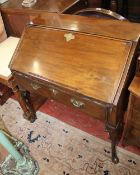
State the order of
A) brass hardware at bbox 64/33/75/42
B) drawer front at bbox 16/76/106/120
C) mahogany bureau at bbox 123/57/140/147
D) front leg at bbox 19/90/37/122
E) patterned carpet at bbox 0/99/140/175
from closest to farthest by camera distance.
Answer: mahogany bureau at bbox 123/57/140/147
drawer front at bbox 16/76/106/120
brass hardware at bbox 64/33/75/42
patterned carpet at bbox 0/99/140/175
front leg at bbox 19/90/37/122

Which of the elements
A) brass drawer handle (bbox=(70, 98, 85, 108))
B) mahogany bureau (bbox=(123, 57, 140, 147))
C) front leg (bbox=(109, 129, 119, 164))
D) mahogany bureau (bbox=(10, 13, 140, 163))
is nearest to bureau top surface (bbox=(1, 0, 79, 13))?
mahogany bureau (bbox=(10, 13, 140, 163))

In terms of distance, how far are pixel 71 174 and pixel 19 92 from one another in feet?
2.69

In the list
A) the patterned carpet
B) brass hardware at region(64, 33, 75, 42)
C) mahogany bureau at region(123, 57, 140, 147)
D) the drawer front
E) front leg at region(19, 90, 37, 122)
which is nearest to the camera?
mahogany bureau at region(123, 57, 140, 147)

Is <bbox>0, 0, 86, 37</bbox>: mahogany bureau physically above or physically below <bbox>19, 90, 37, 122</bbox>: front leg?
above

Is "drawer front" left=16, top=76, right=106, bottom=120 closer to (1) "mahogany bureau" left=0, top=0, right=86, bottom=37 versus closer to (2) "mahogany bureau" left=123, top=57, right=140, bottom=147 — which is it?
(2) "mahogany bureau" left=123, top=57, right=140, bottom=147

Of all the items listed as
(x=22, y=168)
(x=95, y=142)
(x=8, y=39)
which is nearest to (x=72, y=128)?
(x=95, y=142)

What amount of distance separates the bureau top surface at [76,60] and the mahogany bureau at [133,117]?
10 cm

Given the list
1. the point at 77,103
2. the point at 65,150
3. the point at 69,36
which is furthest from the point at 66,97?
the point at 65,150

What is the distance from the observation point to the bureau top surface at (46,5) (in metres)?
1.82

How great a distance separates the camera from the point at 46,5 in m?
1.92

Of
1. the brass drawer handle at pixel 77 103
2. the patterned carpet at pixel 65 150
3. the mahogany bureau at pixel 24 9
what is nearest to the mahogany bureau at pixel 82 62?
the brass drawer handle at pixel 77 103

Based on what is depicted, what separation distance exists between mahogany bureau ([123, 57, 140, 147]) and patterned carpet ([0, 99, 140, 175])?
0.17m

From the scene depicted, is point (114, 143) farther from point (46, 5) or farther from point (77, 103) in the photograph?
point (46, 5)

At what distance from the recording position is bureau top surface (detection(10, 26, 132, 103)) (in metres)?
1.20
